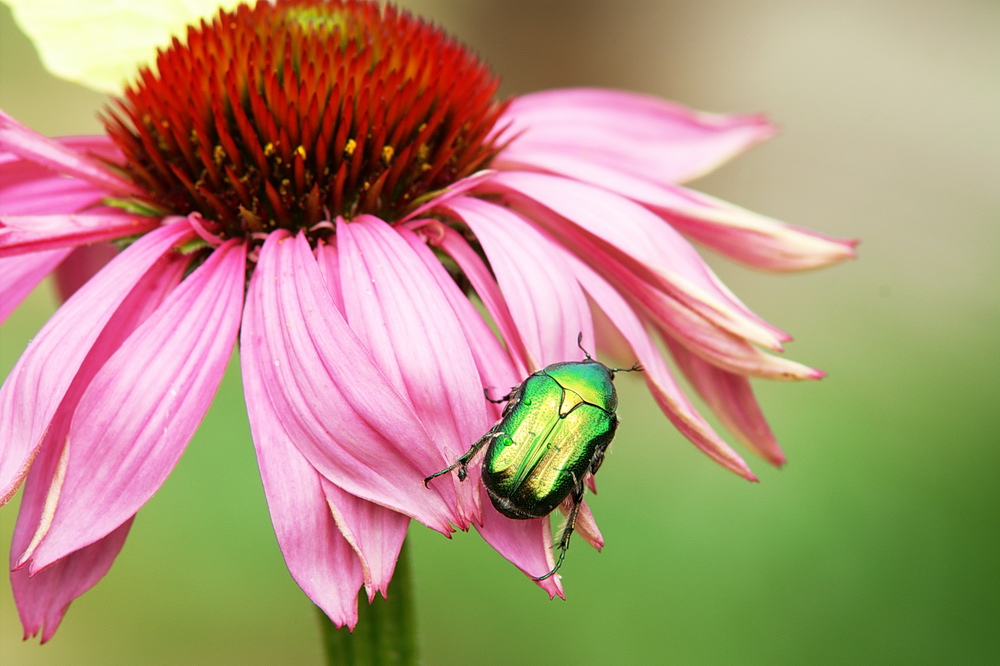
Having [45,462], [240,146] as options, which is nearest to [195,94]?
[240,146]

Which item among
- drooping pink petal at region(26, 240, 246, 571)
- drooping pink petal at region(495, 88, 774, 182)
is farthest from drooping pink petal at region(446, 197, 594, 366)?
drooping pink petal at region(495, 88, 774, 182)

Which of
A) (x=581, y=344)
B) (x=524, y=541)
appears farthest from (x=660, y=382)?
(x=524, y=541)

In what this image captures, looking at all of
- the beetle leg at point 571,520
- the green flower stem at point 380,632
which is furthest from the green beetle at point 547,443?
the green flower stem at point 380,632

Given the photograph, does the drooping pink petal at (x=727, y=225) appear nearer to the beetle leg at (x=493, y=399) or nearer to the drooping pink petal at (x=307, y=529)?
the beetle leg at (x=493, y=399)

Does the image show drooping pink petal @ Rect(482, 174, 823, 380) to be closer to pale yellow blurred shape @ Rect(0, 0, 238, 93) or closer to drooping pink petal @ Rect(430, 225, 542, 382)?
drooping pink petal @ Rect(430, 225, 542, 382)

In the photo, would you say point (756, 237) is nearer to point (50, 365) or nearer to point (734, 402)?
point (734, 402)

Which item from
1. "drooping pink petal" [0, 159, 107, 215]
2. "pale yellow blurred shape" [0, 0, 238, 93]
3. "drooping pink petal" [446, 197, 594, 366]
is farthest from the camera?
"pale yellow blurred shape" [0, 0, 238, 93]

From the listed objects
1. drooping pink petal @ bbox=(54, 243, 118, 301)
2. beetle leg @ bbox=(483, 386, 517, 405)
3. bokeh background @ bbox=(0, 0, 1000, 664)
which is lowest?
bokeh background @ bbox=(0, 0, 1000, 664)
